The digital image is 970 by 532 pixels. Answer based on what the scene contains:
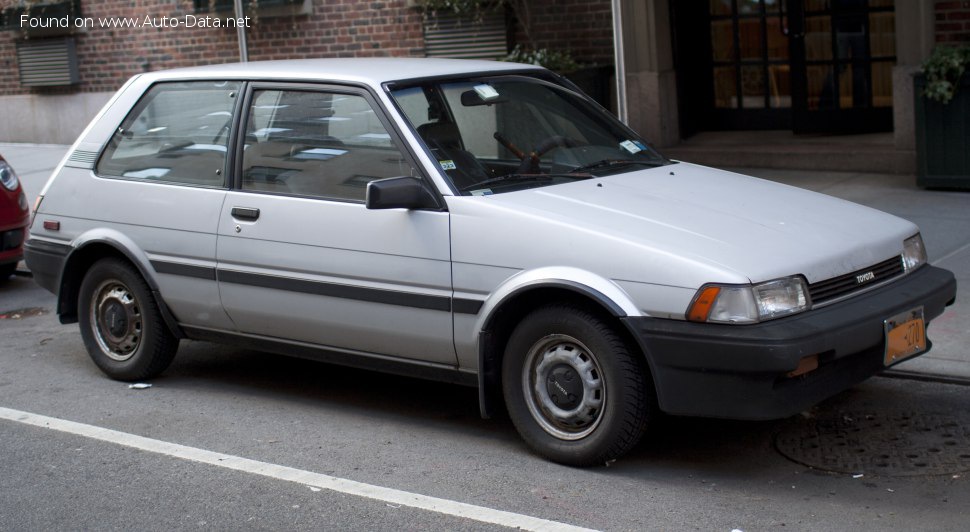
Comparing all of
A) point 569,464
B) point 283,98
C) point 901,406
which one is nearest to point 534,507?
point 569,464

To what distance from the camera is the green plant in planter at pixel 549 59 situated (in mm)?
12422

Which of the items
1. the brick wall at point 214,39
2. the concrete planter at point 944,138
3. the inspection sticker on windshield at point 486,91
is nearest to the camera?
the inspection sticker on windshield at point 486,91

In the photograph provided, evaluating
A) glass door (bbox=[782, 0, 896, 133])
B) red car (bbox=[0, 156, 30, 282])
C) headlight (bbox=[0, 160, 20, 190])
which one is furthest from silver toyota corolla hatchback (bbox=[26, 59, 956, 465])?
glass door (bbox=[782, 0, 896, 133])

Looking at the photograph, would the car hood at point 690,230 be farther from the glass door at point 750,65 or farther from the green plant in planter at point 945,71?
the glass door at point 750,65

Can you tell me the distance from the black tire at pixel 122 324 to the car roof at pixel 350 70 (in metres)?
1.10

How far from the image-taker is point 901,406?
18.8 feet

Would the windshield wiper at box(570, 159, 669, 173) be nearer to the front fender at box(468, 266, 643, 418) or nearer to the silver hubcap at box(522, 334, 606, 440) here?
the front fender at box(468, 266, 643, 418)

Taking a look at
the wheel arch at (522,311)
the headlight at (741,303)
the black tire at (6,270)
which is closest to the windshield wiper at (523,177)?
the wheel arch at (522,311)

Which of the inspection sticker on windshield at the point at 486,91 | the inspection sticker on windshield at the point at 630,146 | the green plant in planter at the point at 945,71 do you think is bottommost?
the inspection sticker on windshield at the point at 630,146

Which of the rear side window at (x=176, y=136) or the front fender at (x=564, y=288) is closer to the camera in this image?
the front fender at (x=564, y=288)

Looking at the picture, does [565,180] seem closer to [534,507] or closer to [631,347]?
[631,347]

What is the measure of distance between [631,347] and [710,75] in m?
9.22

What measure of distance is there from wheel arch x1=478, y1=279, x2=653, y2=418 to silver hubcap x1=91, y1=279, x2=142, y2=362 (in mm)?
2230

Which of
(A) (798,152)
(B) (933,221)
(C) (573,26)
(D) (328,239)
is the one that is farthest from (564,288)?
(C) (573,26)
